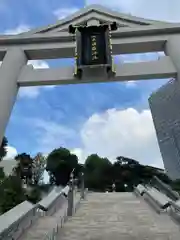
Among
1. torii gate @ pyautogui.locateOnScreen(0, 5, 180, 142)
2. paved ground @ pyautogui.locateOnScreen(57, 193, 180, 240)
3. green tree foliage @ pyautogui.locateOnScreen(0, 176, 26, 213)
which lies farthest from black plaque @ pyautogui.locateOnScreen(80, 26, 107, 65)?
green tree foliage @ pyautogui.locateOnScreen(0, 176, 26, 213)

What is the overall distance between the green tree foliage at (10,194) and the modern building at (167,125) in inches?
1064

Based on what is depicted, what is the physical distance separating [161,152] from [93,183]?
14945mm

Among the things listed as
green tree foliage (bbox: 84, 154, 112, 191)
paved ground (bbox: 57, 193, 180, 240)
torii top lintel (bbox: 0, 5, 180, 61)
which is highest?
green tree foliage (bbox: 84, 154, 112, 191)

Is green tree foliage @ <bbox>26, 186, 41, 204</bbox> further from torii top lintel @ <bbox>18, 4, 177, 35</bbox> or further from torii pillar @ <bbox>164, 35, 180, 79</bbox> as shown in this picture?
torii pillar @ <bbox>164, 35, 180, 79</bbox>

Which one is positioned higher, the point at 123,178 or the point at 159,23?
the point at 123,178

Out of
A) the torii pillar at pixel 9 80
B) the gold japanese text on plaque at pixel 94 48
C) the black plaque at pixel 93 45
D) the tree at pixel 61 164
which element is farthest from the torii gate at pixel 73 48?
the tree at pixel 61 164

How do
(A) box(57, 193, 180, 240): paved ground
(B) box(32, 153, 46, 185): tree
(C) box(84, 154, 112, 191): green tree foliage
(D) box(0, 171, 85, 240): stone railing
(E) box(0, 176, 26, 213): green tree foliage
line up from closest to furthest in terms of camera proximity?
(D) box(0, 171, 85, 240): stone railing
(A) box(57, 193, 180, 240): paved ground
(E) box(0, 176, 26, 213): green tree foliage
(C) box(84, 154, 112, 191): green tree foliage
(B) box(32, 153, 46, 185): tree

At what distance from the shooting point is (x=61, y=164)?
3859cm

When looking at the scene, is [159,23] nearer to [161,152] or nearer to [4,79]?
[4,79]

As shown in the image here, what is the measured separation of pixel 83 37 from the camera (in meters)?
6.50

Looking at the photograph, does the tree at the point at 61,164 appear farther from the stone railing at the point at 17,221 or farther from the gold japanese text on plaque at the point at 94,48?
the gold japanese text on plaque at the point at 94,48

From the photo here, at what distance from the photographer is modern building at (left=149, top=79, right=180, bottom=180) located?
38.4m

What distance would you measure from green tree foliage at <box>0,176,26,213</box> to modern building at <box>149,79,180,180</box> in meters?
27.0

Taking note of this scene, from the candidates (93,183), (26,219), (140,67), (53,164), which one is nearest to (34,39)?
(140,67)
